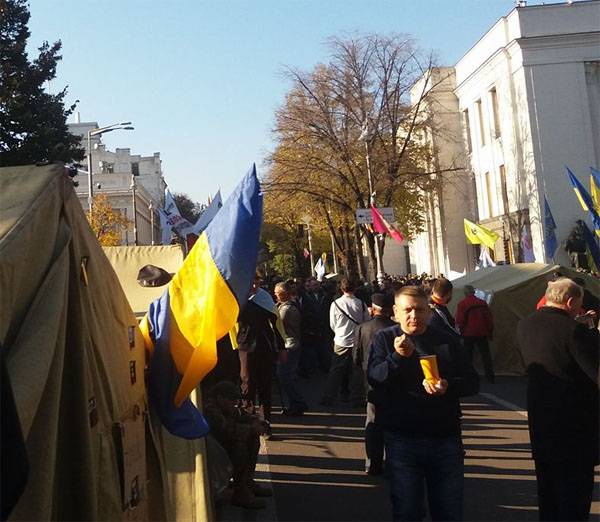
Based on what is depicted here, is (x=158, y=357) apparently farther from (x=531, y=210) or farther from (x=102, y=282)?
(x=531, y=210)

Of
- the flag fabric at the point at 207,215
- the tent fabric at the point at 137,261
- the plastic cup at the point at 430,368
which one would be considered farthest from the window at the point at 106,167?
the plastic cup at the point at 430,368

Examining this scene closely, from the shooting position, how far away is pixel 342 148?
37.6 m

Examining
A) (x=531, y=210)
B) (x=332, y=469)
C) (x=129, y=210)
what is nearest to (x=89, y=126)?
(x=129, y=210)

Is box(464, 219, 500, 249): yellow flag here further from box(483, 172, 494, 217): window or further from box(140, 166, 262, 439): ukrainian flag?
box(140, 166, 262, 439): ukrainian flag

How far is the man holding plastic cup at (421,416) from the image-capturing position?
4.18m

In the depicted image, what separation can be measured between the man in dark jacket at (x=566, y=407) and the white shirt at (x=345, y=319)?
621 centimetres

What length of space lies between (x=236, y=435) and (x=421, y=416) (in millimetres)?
2393

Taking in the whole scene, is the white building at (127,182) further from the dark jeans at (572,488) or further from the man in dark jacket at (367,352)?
the dark jeans at (572,488)

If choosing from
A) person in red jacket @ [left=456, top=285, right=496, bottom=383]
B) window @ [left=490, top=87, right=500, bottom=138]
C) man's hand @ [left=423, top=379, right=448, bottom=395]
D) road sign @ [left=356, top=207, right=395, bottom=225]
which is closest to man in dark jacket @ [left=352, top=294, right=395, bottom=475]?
man's hand @ [left=423, top=379, right=448, bottom=395]

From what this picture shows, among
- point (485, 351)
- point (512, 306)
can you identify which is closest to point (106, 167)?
point (512, 306)

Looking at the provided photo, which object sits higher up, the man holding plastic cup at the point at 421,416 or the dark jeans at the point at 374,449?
the man holding plastic cup at the point at 421,416

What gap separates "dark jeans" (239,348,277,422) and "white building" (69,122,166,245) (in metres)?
65.7

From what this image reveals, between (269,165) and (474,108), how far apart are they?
12345 mm

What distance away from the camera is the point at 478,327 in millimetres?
12953
